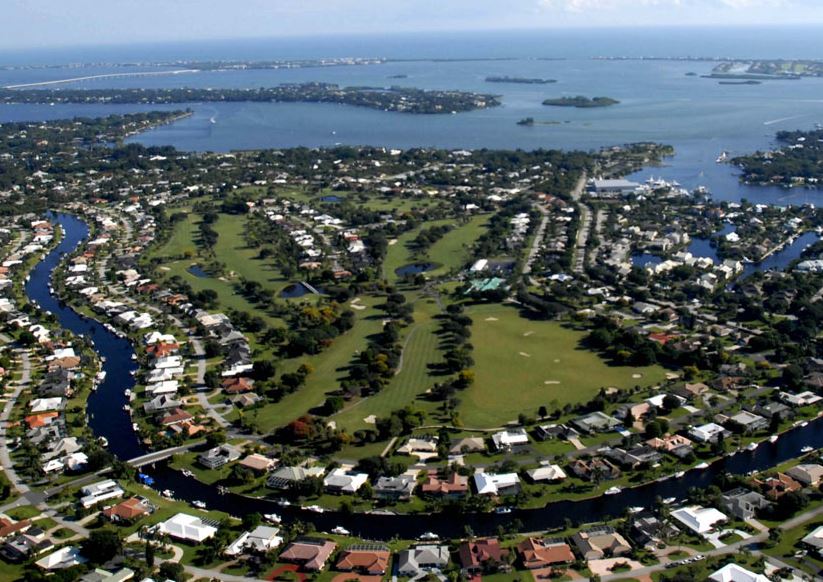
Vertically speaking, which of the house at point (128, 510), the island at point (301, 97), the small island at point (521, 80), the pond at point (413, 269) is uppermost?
the small island at point (521, 80)

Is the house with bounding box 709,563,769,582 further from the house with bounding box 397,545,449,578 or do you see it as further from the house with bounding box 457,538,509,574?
the house with bounding box 397,545,449,578

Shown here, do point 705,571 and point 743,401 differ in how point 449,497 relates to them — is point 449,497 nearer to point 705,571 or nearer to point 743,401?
point 705,571

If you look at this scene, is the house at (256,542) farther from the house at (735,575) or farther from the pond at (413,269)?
the pond at (413,269)

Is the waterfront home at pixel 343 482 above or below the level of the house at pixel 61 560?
above

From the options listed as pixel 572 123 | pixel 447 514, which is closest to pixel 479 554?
pixel 447 514

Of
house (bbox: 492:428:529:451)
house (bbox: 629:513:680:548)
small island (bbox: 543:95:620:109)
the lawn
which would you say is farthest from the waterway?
small island (bbox: 543:95:620:109)

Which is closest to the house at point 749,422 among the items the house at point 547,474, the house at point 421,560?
the house at point 547,474

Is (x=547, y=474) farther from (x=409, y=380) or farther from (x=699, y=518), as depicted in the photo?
(x=409, y=380)
